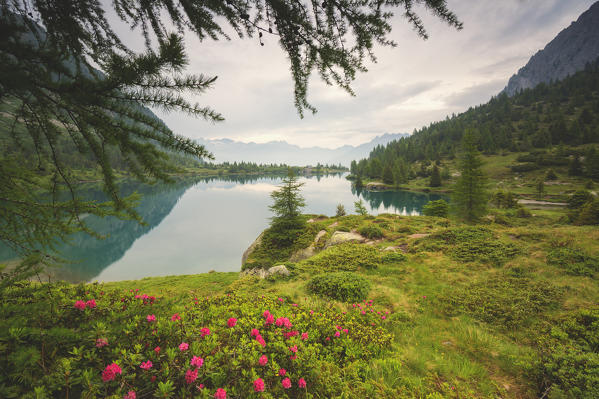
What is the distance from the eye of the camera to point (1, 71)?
109 centimetres

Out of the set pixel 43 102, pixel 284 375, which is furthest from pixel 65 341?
pixel 284 375

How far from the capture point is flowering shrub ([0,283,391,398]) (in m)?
1.49

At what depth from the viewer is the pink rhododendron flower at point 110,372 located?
5.16 ft

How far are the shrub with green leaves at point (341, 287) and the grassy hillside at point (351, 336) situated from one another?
0.15 feet

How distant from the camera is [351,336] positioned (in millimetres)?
3793

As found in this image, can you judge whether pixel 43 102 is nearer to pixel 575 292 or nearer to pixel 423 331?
pixel 423 331

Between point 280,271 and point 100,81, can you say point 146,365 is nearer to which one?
point 100,81

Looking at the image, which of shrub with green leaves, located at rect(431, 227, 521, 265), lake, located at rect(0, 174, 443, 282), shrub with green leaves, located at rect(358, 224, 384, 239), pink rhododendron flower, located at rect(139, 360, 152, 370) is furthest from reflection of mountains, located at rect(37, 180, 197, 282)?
shrub with green leaves, located at rect(431, 227, 521, 265)

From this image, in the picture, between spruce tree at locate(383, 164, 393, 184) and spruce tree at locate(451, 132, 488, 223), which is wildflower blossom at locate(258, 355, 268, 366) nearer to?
spruce tree at locate(451, 132, 488, 223)

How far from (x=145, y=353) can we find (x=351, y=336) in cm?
321

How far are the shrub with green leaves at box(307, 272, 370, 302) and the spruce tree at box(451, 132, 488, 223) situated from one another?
84.3 ft

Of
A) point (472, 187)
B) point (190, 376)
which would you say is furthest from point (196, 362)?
point (472, 187)

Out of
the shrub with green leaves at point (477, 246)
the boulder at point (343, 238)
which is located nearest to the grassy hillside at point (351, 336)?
the shrub with green leaves at point (477, 246)

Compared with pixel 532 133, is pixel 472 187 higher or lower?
lower
